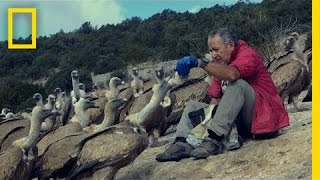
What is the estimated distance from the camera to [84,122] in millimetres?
12430

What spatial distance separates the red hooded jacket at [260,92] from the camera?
7555mm

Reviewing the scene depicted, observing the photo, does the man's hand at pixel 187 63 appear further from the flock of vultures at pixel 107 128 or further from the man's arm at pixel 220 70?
the flock of vultures at pixel 107 128

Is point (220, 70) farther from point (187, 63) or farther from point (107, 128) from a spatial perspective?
point (107, 128)

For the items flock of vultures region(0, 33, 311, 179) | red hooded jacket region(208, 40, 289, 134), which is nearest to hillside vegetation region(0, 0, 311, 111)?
flock of vultures region(0, 33, 311, 179)

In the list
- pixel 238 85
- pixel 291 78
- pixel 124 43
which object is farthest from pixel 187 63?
pixel 124 43

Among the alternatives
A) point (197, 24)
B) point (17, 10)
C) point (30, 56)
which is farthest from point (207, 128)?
point (30, 56)

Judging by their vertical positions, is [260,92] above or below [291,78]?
below

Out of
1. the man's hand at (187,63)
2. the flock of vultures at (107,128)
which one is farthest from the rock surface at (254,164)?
the man's hand at (187,63)

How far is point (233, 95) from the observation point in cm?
742

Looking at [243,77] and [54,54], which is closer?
[243,77]

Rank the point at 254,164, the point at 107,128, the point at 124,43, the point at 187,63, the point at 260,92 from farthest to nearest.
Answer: the point at 124,43 < the point at 107,128 < the point at 260,92 < the point at 254,164 < the point at 187,63

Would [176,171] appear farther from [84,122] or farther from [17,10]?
[84,122]

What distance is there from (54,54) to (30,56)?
3.28m

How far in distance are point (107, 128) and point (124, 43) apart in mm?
41377
